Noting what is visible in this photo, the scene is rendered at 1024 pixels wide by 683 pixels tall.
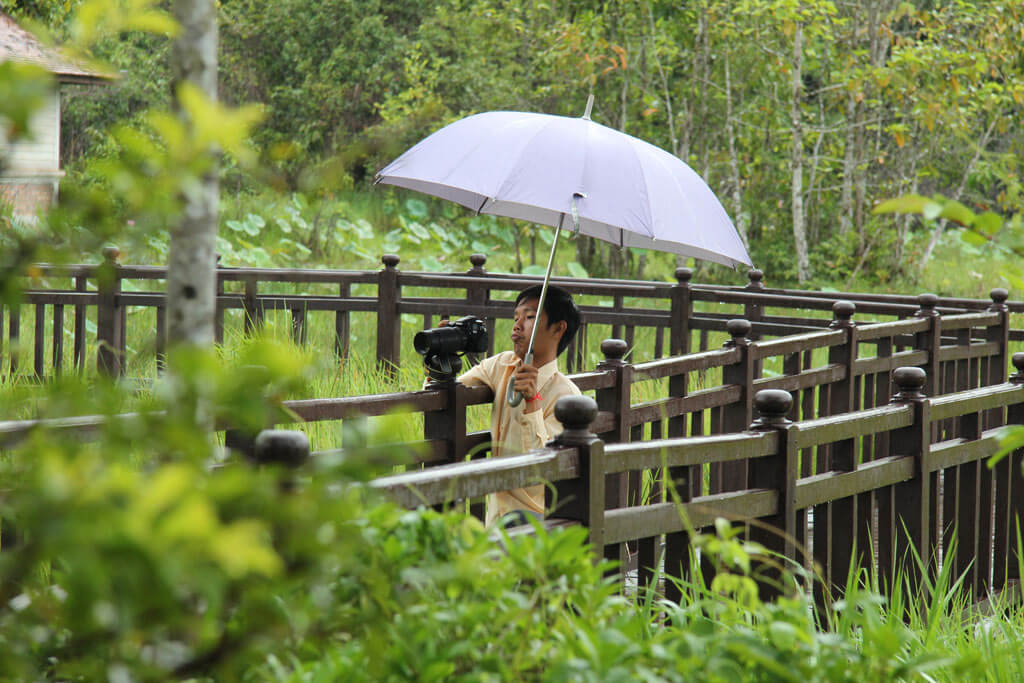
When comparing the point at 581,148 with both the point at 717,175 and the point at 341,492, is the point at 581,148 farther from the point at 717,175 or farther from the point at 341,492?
the point at 717,175

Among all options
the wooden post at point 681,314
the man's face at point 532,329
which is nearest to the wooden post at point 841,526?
the man's face at point 532,329

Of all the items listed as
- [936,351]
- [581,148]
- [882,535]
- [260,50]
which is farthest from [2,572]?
[260,50]

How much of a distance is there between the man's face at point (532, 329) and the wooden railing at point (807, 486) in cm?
69

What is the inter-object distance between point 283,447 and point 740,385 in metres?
3.43

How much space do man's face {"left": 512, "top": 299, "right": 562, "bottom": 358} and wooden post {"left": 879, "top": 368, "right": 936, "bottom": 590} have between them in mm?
1136

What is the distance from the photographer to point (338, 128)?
75.3 feet

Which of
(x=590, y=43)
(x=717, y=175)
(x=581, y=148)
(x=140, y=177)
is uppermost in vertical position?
(x=590, y=43)

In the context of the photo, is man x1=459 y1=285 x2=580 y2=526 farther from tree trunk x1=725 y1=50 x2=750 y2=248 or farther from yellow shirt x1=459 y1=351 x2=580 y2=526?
tree trunk x1=725 y1=50 x2=750 y2=248

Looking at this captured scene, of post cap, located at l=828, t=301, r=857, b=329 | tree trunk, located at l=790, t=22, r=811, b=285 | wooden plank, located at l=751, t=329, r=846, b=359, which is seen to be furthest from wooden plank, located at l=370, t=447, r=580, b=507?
tree trunk, located at l=790, t=22, r=811, b=285

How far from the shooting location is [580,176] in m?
4.33

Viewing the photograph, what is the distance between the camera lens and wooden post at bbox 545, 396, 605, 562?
8.15ft

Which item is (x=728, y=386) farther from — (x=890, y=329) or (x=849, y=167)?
(x=849, y=167)

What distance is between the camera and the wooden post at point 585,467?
2484 mm

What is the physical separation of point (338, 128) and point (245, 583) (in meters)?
22.5
